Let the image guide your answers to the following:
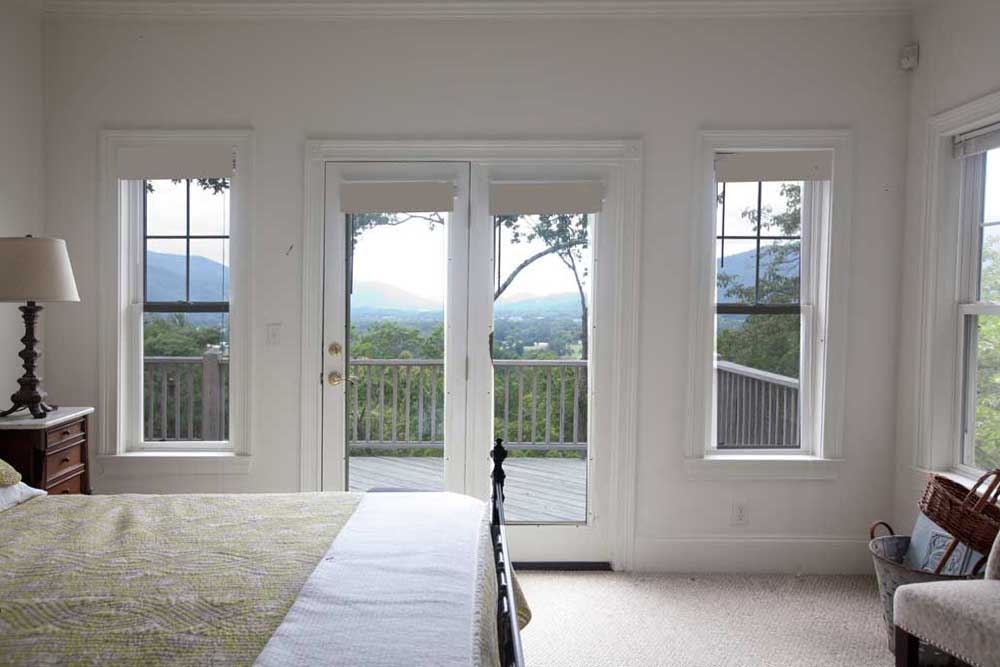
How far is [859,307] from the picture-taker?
11.4ft

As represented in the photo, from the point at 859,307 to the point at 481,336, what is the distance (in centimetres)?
184

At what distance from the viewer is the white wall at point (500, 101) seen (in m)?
3.42

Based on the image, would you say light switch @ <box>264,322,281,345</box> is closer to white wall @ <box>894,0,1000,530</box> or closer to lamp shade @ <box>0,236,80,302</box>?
lamp shade @ <box>0,236,80,302</box>

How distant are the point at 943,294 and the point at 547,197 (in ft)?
6.06

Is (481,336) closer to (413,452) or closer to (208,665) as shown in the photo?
(413,452)

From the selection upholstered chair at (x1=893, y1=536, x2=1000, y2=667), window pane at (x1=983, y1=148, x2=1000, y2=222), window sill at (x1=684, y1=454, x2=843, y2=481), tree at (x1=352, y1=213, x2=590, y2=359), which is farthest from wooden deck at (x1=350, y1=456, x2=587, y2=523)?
window pane at (x1=983, y1=148, x2=1000, y2=222)

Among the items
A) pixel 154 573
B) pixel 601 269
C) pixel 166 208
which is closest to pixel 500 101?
pixel 601 269

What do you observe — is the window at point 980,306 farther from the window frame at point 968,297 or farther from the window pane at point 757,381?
the window pane at point 757,381

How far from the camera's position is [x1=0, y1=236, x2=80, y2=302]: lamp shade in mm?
2736

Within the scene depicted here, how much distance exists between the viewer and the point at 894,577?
105 inches

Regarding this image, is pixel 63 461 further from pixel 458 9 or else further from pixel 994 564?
pixel 994 564

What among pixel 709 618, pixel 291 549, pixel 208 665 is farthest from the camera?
pixel 709 618

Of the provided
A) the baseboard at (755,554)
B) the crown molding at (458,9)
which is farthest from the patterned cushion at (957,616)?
the crown molding at (458,9)

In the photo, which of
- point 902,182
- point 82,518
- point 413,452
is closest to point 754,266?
point 902,182
